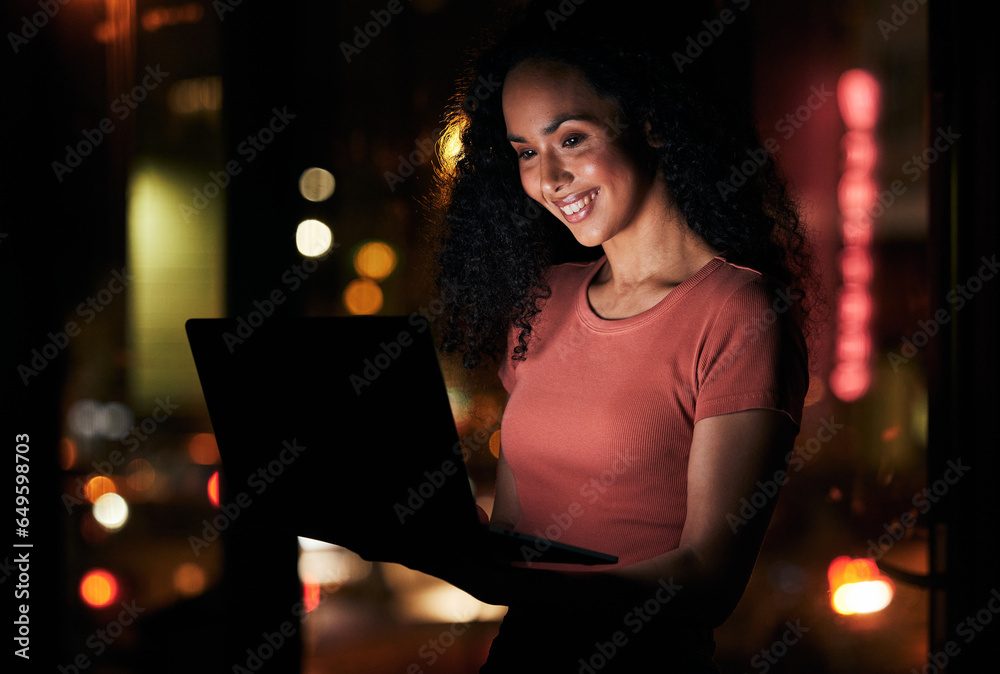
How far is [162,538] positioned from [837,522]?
90.5 inches

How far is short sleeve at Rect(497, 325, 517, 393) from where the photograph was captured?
4.10 ft

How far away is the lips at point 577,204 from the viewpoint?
1.12m

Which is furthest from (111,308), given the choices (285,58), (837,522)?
(837,522)

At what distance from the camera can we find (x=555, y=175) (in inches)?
44.1

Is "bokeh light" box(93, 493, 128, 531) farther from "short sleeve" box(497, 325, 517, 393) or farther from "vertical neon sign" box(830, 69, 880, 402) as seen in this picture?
"vertical neon sign" box(830, 69, 880, 402)

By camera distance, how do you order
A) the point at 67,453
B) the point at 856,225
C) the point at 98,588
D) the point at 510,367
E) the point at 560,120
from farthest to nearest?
the point at 856,225 < the point at 98,588 < the point at 67,453 < the point at 510,367 < the point at 560,120

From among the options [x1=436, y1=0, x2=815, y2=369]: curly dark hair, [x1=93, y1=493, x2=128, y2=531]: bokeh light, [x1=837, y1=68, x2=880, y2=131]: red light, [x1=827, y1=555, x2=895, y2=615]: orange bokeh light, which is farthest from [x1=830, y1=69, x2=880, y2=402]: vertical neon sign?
[x1=93, y1=493, x2=128, y2=531]: bokeh light

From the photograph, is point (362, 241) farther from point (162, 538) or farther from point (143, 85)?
point (162, 538)

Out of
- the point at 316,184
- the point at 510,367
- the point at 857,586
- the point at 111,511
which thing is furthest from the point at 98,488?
the point at 857,586

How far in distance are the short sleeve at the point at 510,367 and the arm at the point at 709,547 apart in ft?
1.39

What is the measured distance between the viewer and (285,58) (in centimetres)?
195

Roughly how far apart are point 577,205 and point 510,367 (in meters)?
0.32

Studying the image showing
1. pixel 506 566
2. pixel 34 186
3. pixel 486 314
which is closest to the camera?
pixel 506 566

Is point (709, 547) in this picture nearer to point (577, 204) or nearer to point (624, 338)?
point (624, 338)
